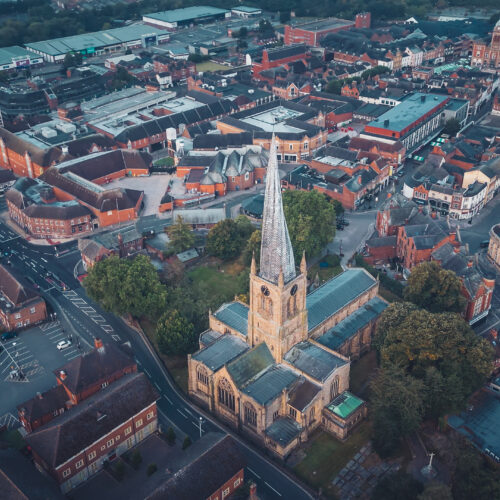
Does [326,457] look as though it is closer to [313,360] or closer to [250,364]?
[313,360]

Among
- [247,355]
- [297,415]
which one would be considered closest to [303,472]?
[297,415]

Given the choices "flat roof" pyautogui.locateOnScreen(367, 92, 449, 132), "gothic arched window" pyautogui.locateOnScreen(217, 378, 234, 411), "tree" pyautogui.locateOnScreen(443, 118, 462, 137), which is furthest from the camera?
"tree" pyautogui.locateOnScreen(443, 118, 462, 137)

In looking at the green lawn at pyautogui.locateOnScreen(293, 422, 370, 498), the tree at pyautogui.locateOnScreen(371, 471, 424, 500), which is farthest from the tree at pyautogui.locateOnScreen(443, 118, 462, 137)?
the tree at pyautogui.locateOnScreen(371, 471, 424, 500)

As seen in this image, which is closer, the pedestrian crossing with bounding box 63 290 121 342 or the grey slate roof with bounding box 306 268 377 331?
the grey slate roof with bounding box 306 268 377 331

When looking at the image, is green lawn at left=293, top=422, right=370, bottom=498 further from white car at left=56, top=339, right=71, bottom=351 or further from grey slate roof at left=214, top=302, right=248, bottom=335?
white car at left=56, top=339, right=71, bottom=351

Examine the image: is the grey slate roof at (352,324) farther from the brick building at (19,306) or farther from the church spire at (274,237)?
the brick building at (19,306)

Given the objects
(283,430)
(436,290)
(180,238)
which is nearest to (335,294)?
(436,290)
